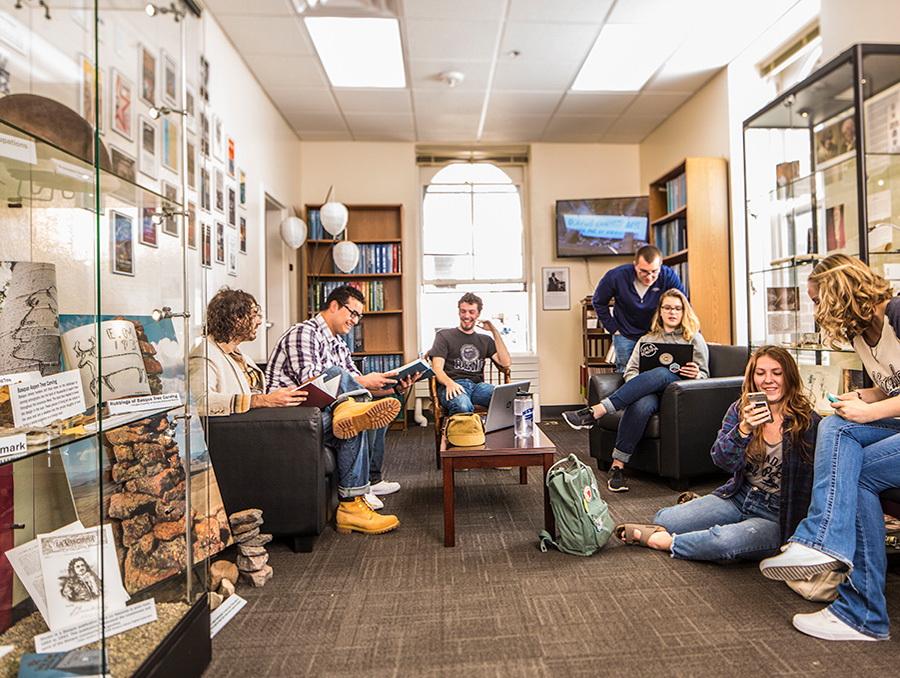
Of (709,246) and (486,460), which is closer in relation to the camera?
(486,460)

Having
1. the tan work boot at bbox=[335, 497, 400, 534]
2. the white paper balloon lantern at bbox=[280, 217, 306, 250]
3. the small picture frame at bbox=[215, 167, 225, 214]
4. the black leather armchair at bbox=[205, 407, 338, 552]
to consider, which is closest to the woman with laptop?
the tan work boot at bbox=[335, 497, 400, 534]

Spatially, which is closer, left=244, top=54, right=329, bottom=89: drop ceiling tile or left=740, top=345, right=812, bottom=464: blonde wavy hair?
left=740, top=345, right=812, bottom=464: blonde wavy hair

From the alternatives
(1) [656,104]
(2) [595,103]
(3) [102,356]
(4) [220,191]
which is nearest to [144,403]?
(3) [102,356]

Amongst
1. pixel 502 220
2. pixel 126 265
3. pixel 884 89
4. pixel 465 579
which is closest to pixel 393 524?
pixel 465 579

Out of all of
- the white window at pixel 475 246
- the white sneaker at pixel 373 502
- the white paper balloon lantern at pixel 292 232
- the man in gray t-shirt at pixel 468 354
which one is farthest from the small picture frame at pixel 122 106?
the white window at pixel 475 246

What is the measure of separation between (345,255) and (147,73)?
380 cm

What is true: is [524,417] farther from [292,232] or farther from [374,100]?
[374,100]

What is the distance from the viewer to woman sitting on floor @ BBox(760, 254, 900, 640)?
170 cm

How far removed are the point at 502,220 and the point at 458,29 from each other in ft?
8.73

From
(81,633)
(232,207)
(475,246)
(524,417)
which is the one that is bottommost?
(81,633)

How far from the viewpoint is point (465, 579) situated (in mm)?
2154

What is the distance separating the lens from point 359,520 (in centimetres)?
268

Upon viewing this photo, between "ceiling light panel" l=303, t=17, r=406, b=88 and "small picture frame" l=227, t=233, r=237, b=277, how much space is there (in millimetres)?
1395

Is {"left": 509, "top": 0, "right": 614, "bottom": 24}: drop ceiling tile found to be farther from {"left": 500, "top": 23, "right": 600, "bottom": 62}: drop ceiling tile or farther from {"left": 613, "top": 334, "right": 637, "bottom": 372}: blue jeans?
{"left": 613, "top": 334, "right": 637, "bottom": 372}: blue jeans
